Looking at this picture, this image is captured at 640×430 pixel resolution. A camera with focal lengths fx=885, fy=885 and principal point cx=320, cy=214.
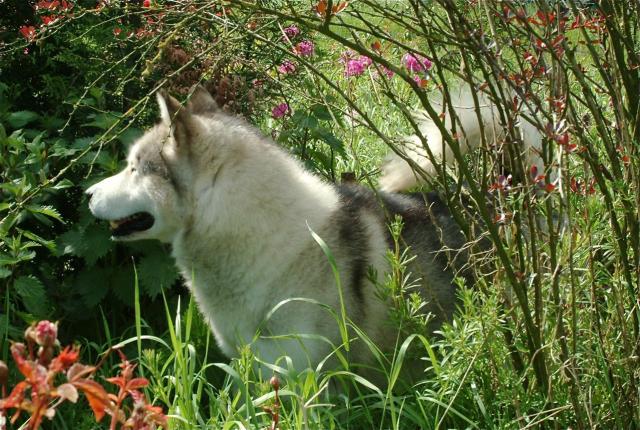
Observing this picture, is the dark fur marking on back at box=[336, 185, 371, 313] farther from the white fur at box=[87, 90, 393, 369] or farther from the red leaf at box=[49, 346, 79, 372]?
the red leaf at box=[49, 346, 79, 372]

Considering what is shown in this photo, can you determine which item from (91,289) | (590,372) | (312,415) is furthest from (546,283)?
(91,289)

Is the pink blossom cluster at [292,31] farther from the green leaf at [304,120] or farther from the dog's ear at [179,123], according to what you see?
the dog's ear at [179,123]

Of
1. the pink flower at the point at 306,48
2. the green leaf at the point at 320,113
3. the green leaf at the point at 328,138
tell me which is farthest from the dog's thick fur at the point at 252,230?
the pink flower at the point at 306,48

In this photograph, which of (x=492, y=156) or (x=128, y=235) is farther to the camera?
(x=128, y=235)

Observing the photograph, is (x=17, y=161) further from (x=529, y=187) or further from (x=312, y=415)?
(x=529, y=187)

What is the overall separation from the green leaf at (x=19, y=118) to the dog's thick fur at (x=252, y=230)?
19.3 inches

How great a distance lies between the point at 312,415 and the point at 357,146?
11.1ft

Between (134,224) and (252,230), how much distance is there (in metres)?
0.52

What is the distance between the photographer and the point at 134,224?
351cm

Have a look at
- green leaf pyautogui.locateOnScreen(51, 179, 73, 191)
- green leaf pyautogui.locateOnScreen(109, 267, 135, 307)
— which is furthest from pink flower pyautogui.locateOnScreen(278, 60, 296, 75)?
green leaf pyautogui.locateOnScreen(51, 179, 73, 191)

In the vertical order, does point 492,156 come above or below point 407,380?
above

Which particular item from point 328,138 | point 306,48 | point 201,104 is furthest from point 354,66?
point 201,104

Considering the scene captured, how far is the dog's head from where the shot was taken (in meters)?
3.38

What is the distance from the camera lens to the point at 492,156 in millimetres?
2582
